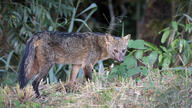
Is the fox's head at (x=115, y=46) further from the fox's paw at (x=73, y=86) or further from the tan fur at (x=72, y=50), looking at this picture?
the fox's paw at (x=73, y=86)

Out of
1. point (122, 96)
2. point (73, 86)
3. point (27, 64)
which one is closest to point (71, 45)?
point (73, 86)

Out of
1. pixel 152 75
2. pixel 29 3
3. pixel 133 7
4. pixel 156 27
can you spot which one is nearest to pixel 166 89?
pixel 152 75

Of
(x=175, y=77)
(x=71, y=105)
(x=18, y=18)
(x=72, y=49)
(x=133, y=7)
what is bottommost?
(x=71, y=105)

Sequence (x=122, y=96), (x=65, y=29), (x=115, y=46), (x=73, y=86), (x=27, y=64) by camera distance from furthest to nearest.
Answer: (x=65, y=29) < (x=115, y=46) < (x=73, y=86) < (x=27, y=64) < (x=122, y=96)

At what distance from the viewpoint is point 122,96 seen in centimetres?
477

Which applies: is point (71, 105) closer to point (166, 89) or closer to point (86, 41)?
point (166, 89)

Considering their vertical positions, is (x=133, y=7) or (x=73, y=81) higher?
(x=133, y=7)

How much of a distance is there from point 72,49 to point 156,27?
4.94 meters

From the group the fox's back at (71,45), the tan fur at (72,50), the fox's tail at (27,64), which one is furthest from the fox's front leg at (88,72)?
the fox's tail at (27,64)

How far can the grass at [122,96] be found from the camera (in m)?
4.61

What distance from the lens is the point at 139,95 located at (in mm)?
4879

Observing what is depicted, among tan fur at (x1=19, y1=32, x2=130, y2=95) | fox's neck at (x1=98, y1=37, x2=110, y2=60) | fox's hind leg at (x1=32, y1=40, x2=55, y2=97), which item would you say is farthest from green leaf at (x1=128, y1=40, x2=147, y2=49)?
fox's hind leg at (x1=32, y1=40, x2=55, y2=97)

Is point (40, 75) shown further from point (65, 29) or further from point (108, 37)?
point (65, 29)

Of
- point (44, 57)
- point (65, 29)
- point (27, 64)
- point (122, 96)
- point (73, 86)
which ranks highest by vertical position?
point (65, 29)
